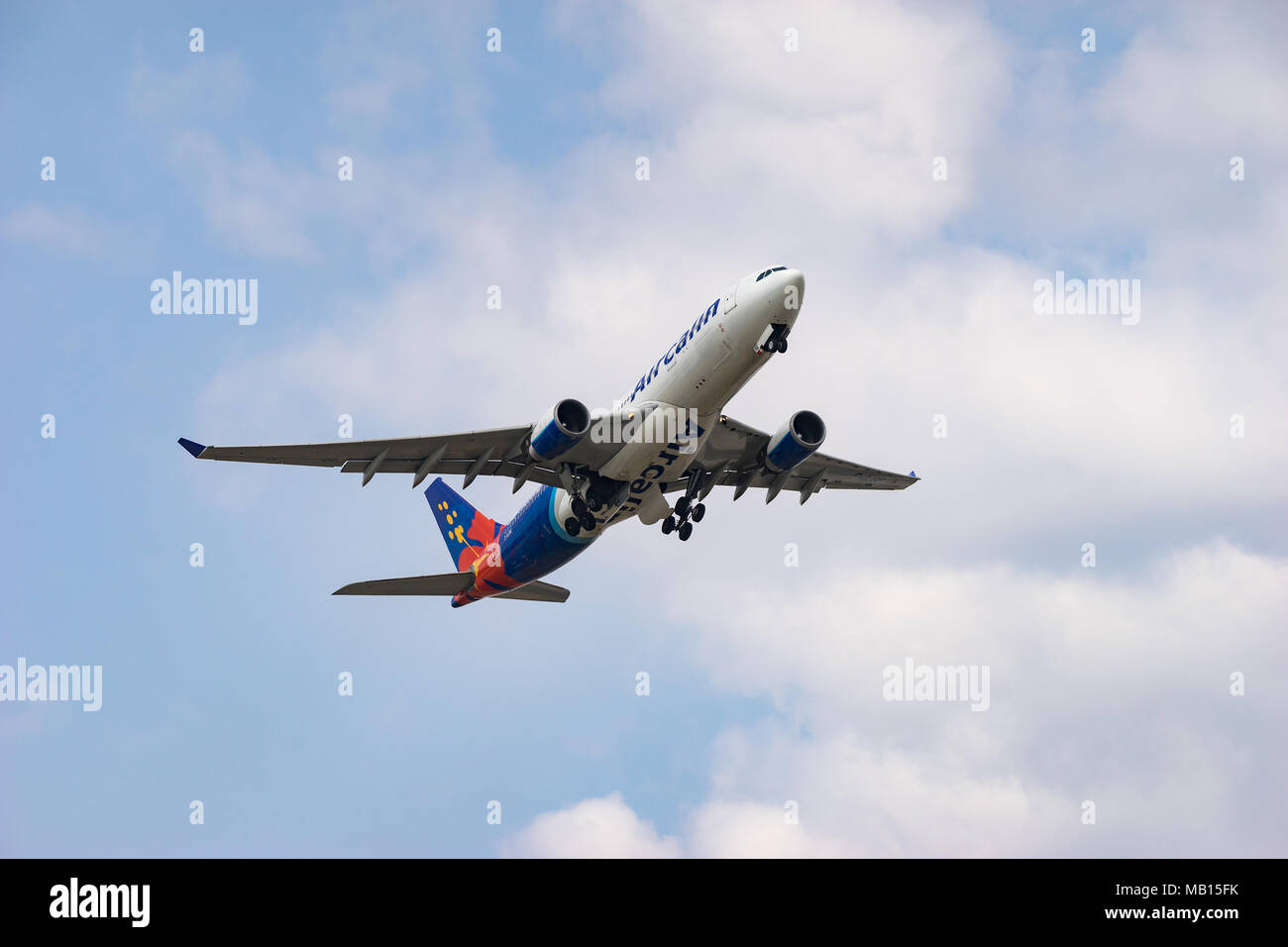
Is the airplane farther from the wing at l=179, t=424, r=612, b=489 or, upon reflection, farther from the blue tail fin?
the blue tail fin

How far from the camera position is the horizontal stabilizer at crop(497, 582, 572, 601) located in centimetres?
5047

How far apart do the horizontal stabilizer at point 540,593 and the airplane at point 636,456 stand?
117cm

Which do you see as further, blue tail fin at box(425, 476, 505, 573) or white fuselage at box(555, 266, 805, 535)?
blue tail fin at box(425, 476, 505, 573)

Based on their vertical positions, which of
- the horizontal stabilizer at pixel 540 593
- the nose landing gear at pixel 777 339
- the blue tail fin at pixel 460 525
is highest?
the nose landing gear at pixel 777 339

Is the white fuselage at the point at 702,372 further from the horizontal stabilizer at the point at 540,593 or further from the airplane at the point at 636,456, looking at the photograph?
the horizontal stabilizer at the point at 540,593

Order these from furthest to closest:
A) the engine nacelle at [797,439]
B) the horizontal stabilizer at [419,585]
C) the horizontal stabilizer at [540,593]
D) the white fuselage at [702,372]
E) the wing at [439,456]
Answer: the horizontal stabilizer at [540,593] < the horizontal stabilizer at [419,585] < the engine nacelle at [797,439] < the wing at [439,456] < the white fuselage at [702,372]

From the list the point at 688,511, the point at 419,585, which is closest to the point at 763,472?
the point at 688,511

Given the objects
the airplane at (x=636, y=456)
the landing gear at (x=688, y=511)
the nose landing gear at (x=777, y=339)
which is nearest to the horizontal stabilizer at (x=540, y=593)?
the airplane at (x=636, y=456)

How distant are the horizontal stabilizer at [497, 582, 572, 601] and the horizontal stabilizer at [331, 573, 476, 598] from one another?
8.30 feet

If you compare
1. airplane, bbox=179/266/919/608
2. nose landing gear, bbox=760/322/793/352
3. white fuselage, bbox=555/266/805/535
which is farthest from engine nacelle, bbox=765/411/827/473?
nose landing gear, bbox=760/322/793/352

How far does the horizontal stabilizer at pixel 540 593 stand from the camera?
50.5 m

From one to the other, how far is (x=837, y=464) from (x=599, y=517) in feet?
34.3
